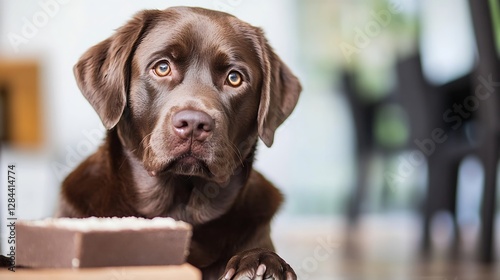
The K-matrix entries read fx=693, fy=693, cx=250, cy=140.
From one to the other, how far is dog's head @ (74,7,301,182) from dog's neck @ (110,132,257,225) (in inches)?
3.8

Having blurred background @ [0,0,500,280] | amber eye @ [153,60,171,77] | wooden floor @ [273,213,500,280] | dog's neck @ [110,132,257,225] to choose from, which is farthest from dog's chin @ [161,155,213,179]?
wooden floor @ [273,213,500,280]

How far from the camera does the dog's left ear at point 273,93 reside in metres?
2.32

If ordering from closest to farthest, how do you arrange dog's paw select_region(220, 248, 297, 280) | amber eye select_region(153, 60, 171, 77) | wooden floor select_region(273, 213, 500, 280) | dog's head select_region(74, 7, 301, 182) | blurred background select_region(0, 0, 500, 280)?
1. dog's paw select_region(220, 248, 297, 280)
2. dog's head select_region(74, 7, 301, 182)
3. amber eye select_region(153, 60, 171, 77)
4. wooden floor select_region(273, 213, 500, 280)
5. blurred background select_region(0, 0, 500, 280)

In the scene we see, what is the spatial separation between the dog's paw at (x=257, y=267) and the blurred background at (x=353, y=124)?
19.0 inches

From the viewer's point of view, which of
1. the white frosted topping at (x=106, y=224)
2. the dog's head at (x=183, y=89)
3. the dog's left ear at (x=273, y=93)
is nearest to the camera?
the white frosted topping at (x=106, y=224)

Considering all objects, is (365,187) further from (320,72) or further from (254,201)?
(254,201)

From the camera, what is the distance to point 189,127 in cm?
203

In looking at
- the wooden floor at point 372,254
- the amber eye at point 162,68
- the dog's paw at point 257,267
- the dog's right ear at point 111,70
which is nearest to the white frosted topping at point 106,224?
the dog's paw at point 257,267

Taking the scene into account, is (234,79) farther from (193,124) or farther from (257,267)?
(257,267)

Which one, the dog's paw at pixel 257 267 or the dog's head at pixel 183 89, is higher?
the dog's head at pixel 183 89

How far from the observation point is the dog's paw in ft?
6.37

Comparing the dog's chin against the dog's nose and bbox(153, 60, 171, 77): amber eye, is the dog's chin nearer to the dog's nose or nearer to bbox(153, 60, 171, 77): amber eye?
the dog's nose

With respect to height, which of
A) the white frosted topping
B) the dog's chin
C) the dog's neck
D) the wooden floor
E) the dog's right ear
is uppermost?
the dog's right ear

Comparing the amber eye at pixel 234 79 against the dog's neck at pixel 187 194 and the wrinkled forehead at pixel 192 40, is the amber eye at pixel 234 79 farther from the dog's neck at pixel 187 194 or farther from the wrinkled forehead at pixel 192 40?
the dog's neck at pixel 187 194
